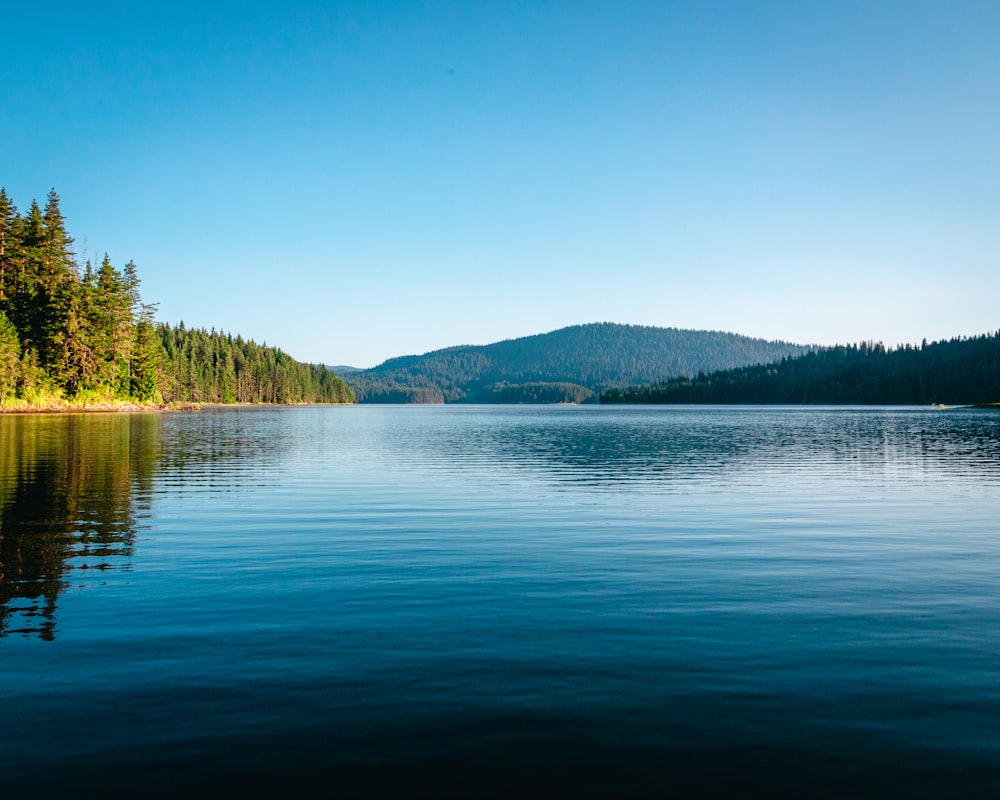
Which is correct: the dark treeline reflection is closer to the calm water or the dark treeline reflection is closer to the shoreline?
the calm water

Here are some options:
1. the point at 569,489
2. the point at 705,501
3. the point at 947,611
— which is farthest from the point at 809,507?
the point at 947,611

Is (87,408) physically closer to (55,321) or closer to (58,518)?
(55,321)

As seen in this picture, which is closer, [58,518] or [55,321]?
[58,518]

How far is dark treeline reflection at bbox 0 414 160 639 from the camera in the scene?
1375 centimetres

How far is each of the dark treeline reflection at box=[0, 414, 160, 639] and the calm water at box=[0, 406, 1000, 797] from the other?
122 millimetres

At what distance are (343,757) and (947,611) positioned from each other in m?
11.1

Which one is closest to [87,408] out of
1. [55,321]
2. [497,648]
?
[55,321]

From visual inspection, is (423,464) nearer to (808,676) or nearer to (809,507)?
(809,507)

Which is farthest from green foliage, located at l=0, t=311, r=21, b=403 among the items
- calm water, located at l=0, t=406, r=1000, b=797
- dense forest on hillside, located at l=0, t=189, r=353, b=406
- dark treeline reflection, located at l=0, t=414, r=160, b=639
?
calm water, located at l=0, t=406, r=1000, b=797

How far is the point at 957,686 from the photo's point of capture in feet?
31.0

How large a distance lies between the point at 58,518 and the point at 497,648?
17.2 m

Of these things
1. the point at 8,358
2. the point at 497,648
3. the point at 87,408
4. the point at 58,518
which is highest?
the point at 8,358

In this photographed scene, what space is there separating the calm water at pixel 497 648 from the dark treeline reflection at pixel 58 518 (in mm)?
122

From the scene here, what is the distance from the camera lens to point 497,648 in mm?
10852
